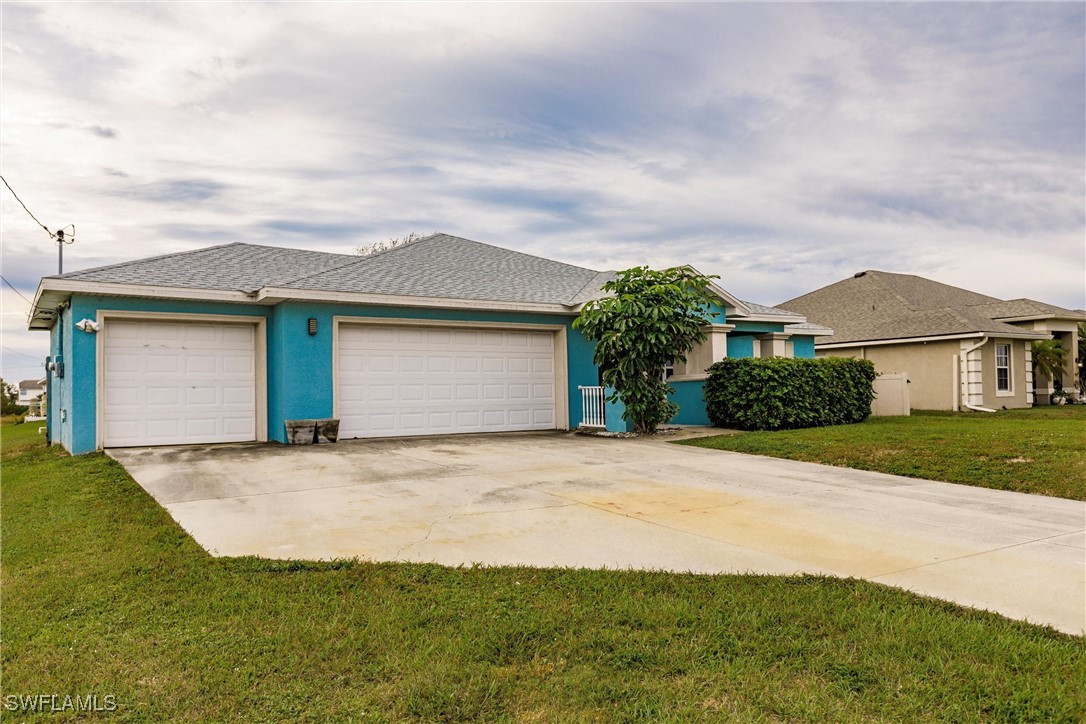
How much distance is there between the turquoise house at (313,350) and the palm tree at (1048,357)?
12525mm

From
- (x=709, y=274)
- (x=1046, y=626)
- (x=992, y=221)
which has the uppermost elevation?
(x=992, y=221)

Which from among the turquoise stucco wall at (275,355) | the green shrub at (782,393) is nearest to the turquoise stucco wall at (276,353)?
the turquoise stucco wall at (275,355)

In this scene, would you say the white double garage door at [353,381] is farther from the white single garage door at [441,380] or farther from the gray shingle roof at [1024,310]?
the gray shingle roof at [1024,310]

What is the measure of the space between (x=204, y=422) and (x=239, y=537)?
25.7 ft

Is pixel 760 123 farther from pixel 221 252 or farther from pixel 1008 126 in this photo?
pixel 221 252

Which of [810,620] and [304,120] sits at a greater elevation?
[304,120]

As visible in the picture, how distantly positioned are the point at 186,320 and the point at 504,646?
10752 millimetres

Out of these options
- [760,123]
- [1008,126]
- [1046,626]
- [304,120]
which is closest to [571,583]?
[1046,626]

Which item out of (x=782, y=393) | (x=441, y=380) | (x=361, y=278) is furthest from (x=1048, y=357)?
(x=361, y=278)

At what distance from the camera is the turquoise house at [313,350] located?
11.5 meters

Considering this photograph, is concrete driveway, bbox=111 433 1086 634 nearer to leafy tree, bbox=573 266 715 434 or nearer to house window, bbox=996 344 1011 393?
leafy tree, bbox=573 266 715 434

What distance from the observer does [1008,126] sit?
44.1 ft

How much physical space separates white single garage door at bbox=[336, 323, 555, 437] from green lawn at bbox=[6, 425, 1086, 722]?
820 cm

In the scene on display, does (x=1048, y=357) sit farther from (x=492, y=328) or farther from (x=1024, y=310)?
(x=492, y=328)
